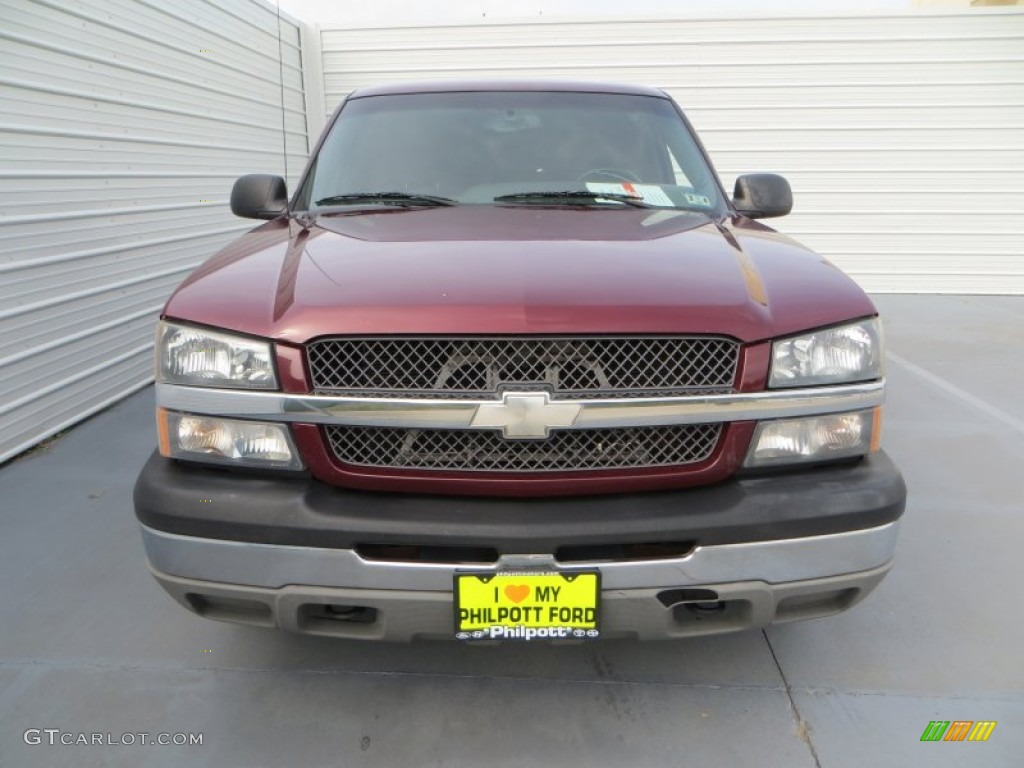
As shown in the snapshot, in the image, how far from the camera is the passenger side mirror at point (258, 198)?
3.07m

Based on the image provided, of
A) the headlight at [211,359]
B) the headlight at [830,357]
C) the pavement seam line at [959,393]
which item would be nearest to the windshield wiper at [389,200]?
the headlight at [211,359]

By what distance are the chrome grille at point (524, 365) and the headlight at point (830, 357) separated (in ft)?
→ 0.46

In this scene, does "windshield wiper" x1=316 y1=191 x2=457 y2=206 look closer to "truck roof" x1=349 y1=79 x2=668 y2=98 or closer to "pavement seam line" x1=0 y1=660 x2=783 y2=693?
"truck roof" x1=349 y1=79 x2=668 y2=98

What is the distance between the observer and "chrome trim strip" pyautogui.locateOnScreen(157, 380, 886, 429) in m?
1.79

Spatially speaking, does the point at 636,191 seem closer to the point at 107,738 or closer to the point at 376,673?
the point at 376,673

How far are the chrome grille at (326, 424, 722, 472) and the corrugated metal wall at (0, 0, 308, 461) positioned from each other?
10.2 ft

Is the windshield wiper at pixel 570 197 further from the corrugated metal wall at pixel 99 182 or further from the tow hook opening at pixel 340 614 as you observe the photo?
the corrugated metal wall at pixel 99 182

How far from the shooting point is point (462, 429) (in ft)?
5.92

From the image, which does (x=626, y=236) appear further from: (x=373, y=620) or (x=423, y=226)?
(x=373, y=620)

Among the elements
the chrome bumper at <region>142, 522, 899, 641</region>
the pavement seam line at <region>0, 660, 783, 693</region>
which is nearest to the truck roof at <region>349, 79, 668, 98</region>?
the chrome bumper at <region>142, 522, 899, 641</region>

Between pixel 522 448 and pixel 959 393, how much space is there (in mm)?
4613

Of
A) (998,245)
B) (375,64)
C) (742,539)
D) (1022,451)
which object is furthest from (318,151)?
(998,245)

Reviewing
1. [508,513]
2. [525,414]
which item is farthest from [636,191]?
[508,513]

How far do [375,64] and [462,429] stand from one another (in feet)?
28.6
